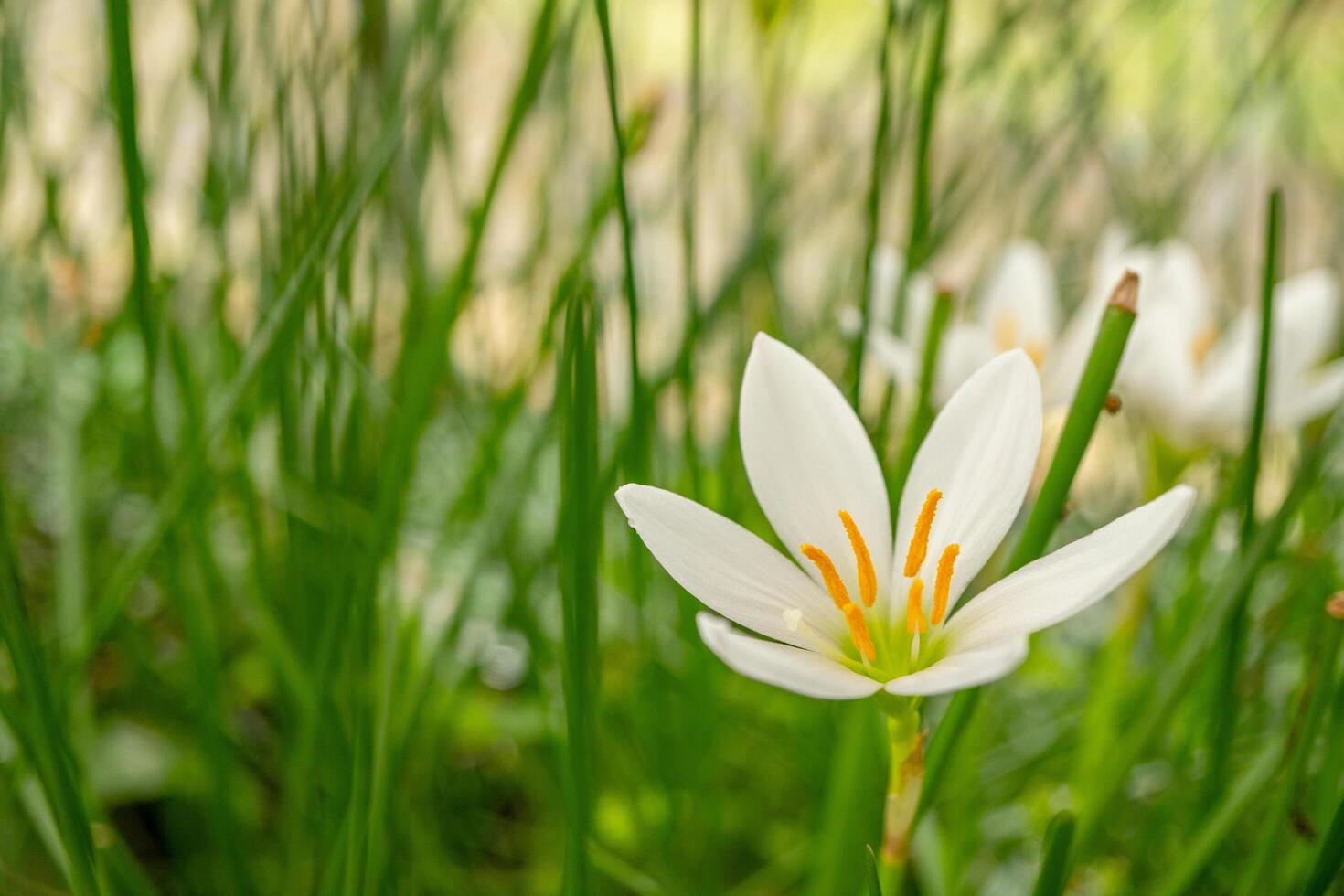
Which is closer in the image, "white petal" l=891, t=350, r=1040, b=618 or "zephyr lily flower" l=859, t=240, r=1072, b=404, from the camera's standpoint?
"white petal" l=891, t=350, r=1040, b=618

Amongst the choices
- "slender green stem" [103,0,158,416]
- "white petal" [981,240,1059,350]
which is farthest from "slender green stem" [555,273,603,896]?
"white petal" [981,240,1059,350]

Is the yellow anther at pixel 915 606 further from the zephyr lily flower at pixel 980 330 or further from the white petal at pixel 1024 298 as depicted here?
the white petal at pixel 1024 298

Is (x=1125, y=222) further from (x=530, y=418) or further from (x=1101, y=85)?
(x=530, y=418)

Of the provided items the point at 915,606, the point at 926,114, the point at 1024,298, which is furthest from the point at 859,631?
the point at 1024,298

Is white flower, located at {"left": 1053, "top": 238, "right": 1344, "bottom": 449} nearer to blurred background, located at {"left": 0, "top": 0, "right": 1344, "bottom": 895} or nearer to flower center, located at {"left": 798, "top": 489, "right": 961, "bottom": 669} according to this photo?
blurred background, located at {"left": 0, "top": 0, "right": 1344, "bottom": 895}

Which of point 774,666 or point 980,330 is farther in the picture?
point 980,330

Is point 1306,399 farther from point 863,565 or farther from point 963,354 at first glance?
point 863,565
